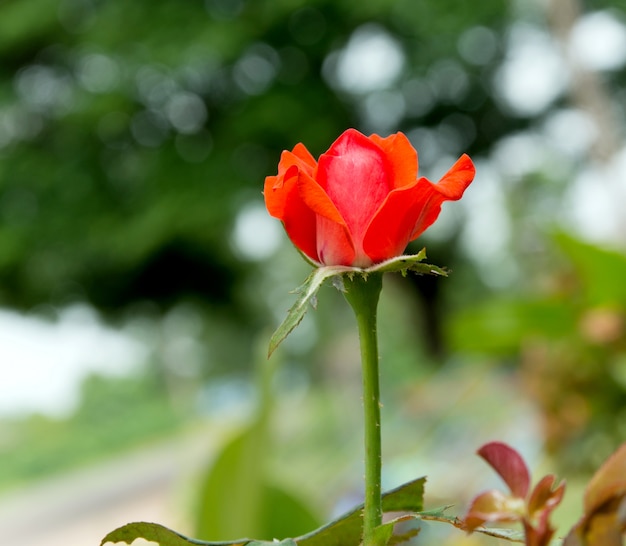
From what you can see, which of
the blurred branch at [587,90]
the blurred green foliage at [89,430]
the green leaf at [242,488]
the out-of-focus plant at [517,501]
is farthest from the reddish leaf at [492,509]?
the blurred green foliage at [89,430]

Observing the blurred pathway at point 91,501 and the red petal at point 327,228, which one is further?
the blurred pathway at point 91,501

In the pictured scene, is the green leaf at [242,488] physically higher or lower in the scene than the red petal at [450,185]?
lower

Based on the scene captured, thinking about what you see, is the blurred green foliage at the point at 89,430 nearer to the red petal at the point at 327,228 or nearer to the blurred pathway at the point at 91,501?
the blurred pathway at the point at 91,501

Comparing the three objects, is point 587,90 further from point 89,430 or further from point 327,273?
point 89,430

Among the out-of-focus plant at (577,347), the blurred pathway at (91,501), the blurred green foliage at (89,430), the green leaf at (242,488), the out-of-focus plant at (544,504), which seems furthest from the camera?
the blurred green foliage at (89,430)

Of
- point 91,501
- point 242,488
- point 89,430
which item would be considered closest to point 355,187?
point 242,488

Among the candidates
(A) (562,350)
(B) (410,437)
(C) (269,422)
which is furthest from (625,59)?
(C) (269,422)

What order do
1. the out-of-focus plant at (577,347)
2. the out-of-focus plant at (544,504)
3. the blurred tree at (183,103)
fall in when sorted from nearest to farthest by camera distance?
the out-of-focus plant at (544,504), the out-of-focus plant at (577,347), the blurred tree at (183,103)
